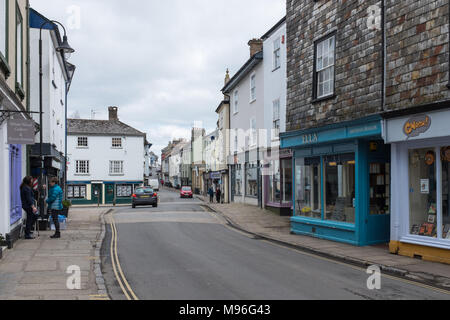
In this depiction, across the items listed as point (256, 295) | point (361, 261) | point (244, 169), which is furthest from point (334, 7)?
point (244, 169)

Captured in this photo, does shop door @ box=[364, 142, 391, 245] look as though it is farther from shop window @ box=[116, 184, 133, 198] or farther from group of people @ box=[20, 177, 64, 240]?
shop window @ box=[116, 184, 133, 198]

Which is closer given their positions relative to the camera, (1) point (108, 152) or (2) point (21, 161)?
(2) point (21, 161)

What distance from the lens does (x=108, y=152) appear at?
51.0m

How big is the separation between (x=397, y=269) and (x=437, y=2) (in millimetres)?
5928

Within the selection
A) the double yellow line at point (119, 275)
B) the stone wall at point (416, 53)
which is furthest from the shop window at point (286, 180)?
the stone wall at point (416, 53)

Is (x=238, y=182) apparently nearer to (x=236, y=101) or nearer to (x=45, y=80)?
(x=236, y=101)

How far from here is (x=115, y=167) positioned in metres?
51.4

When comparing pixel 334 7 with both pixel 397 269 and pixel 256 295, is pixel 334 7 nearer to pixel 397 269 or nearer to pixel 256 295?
pixel 397 269

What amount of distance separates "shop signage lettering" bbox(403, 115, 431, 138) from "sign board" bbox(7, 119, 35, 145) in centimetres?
902

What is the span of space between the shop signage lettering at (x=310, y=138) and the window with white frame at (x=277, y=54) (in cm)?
917

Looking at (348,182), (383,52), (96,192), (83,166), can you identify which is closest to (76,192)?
(96,192)

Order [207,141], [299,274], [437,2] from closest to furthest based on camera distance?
[299,274] < [437,2] < [207,141]

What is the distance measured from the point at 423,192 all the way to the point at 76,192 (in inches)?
1794

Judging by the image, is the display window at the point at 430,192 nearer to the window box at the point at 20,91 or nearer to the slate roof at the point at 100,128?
the window box at the point at 20,91
